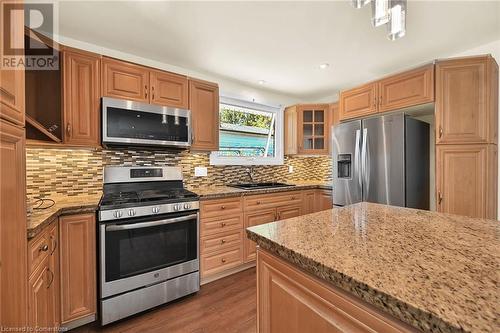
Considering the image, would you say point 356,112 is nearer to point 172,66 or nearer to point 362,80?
point 362,80

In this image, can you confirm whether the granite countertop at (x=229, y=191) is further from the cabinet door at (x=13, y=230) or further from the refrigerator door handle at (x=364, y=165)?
the cabinet door at (x=13, y=230)

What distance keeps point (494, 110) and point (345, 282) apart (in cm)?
256

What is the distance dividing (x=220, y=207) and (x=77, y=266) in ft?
4.11

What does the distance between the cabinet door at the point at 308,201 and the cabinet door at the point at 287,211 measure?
10 centimetres

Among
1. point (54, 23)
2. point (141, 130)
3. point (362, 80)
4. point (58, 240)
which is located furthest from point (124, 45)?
point (362, 80)

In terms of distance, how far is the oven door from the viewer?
1.76 metres

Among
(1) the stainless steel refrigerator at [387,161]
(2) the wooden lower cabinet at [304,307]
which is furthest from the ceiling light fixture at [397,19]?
(2) the wooden lower cabinet at [304,307]

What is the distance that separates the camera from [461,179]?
2.08 metres

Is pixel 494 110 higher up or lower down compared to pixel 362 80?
lower down

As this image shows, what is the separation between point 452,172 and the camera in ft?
6.91

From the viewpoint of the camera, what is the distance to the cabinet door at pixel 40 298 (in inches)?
43.6

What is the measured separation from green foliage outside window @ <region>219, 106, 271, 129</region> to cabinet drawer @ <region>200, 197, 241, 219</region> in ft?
4.16

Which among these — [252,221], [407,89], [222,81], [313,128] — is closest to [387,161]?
[407,89]

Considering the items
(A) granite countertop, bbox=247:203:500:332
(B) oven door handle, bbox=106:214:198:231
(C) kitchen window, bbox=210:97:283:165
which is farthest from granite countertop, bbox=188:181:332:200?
(A) granite countertop, bbox=247:203:500:332
